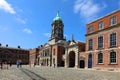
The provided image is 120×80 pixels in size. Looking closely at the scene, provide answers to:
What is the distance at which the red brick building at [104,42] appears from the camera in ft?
127

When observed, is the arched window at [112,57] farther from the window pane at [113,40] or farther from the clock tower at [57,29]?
the clock tower at [57,29]

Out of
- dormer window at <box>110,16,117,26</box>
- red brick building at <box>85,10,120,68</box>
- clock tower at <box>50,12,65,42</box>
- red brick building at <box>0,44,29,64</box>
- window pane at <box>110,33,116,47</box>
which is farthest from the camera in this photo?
red brick building at <box>0,44,29,64</box>

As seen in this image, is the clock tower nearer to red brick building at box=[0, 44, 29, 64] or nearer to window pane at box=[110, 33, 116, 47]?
window pane at box=[110, 33, 116, 47]

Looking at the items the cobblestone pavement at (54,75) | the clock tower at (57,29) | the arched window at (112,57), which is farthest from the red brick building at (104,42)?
the clock tower at (57,29)

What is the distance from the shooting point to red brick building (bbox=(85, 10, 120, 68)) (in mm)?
38719

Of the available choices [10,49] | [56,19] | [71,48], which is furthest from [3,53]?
[71,48]

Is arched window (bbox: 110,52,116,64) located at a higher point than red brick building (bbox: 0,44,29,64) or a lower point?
higher

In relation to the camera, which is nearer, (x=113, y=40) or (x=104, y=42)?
(x=113, y=40)

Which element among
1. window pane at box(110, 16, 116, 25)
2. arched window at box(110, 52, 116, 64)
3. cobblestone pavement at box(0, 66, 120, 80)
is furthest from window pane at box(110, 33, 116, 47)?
cobblestone pavement at box(0, 66, 120, 80)

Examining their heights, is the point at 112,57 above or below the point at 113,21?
below

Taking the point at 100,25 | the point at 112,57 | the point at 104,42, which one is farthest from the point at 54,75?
the point at 100,25

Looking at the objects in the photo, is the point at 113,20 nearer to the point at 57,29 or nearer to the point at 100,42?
the point at 100,42

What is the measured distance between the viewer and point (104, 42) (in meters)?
41.9

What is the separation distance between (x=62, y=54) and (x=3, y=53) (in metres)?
58.9
